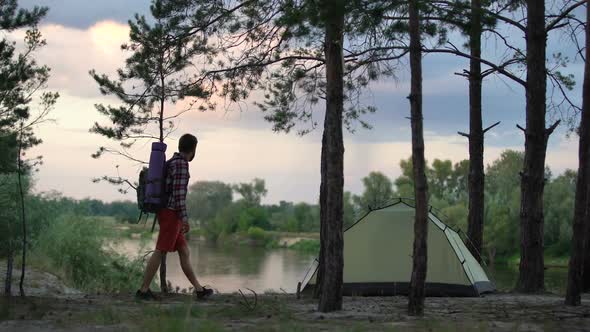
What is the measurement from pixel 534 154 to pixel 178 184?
20.2 feet

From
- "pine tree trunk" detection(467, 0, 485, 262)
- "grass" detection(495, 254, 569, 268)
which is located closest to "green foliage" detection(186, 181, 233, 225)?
"grass" detection(495, 254, 569, 268)

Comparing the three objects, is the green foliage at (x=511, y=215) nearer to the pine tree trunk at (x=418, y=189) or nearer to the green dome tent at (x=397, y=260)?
the green dome tent at (x=397, y=260)

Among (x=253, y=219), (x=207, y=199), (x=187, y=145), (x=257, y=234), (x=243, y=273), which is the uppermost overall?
(x=207, y=199)

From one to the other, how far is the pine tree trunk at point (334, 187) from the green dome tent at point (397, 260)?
10.6 feet

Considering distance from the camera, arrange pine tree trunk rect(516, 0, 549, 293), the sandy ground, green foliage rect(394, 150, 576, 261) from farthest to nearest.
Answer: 1. green foliage rect(394, 150, 576, 261)
2. pine tree trunk rect(516, 0, 549, 293)
3. the sandy ground

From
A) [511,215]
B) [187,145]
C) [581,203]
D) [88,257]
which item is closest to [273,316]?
[187,145]

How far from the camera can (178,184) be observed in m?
7.91

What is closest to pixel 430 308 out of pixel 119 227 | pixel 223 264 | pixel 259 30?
pixel 259 30

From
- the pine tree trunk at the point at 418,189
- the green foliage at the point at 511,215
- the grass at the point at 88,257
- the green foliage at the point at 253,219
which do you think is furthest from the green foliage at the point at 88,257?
the green foliage at the point at 253,219

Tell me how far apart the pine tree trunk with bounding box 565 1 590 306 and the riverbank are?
302mm

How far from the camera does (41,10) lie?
10.2 metres

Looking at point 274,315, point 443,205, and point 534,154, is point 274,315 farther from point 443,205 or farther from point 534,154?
point 443,205

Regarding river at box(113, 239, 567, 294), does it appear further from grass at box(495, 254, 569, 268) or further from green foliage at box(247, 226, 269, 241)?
green foliage at box(247, 226, 269, 241)

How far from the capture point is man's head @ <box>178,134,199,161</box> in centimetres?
811
